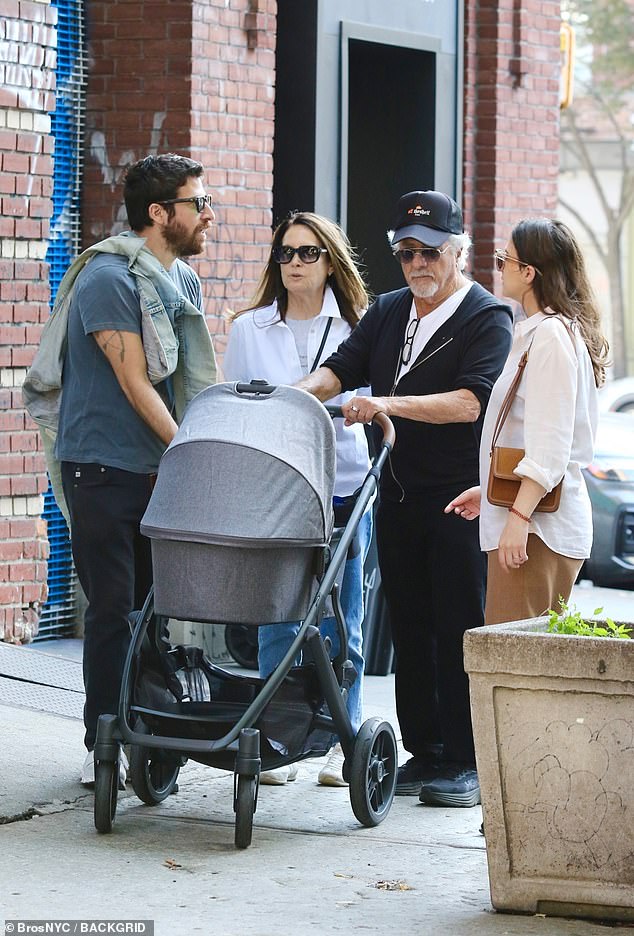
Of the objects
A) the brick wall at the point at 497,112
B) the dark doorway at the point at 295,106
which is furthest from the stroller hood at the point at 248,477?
the brick wall at the point at 497,112

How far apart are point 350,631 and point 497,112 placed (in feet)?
18.0

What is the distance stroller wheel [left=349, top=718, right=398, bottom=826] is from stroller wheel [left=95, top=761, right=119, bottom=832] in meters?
0.75

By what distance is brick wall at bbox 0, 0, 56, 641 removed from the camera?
770 centimetres

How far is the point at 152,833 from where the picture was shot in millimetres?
5184

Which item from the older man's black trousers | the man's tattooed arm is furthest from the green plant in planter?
the man's tattooed arm

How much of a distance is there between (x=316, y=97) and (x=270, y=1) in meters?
0.60

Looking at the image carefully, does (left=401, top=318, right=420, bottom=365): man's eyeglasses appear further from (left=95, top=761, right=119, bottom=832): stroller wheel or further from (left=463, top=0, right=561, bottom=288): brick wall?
(left=463, top=0, right=561, bottom=288): brick wall

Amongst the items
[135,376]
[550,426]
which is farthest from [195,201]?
[550,426]

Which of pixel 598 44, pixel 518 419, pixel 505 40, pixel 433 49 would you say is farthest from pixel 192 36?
pixel 598 44

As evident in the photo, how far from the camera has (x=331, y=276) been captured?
20.2 feet

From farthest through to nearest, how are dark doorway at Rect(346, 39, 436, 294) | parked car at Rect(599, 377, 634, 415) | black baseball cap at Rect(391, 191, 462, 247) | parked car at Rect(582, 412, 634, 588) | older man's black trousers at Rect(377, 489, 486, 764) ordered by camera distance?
parked car at Rect(599, 377, 634, 415) → parked car at Rect(582, 412, 634, 588) → dark doorway at Rect(346, 39, 436, 294) → older man's black trousers at Rect(377, 489, 486, 764) → black baseball cap at Rect(391, 191, 462, 247)

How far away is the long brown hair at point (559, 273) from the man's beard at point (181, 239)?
1.20 meters

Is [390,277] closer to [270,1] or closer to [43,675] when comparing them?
[270,1]

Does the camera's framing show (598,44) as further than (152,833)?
Yes
